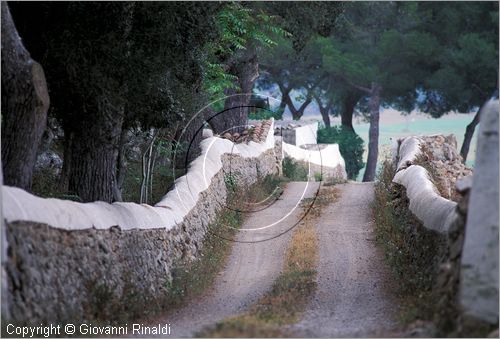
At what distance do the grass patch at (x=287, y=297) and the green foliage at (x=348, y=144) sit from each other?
109 feet

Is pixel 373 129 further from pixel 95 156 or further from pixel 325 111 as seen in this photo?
pixel 95 156

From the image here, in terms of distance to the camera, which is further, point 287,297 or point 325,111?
point 325,111

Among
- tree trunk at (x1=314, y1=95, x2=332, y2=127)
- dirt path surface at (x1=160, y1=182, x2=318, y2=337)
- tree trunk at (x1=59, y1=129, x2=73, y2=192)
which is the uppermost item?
tree trunk at (x1=314, y1=95, x2=332, y2=127)

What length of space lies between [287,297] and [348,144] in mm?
45693

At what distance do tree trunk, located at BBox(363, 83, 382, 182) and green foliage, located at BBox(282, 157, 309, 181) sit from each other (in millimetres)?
18168

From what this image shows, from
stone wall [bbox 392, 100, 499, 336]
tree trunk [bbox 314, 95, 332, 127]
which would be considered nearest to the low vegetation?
stone wall [bbox 392, 100, 499, 336]

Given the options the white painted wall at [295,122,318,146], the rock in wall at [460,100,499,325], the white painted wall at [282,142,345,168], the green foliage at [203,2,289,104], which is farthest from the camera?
the white painted wall at [295,122,318,146]

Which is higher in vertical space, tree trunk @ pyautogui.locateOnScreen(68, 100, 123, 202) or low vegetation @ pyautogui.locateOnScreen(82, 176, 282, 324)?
tree trunk @ pyautogui.locateOnScreen(68, 100, 123, 202)

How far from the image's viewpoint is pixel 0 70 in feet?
49.7

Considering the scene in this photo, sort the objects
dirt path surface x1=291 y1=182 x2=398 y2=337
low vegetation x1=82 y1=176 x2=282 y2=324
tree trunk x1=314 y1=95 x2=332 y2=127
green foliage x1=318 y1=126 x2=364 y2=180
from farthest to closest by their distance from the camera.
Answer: tree trunk x1=314 y1=95 x2=332 y2=127 → green foliage x1=318 y1=126 x2=364 y2=180 → low vegetation x1=82 y1=176 x2=282 y2=324 → dirt path surface x1=291 y1=182 x2=398 y2=337

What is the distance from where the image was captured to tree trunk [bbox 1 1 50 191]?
15273mm

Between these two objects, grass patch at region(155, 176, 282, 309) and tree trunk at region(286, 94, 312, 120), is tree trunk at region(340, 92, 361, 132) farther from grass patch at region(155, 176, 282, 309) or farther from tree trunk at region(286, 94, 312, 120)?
grass patch at region(155, 176, 282, 309)

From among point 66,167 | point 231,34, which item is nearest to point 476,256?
point 66,167

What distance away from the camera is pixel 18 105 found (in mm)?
15375
